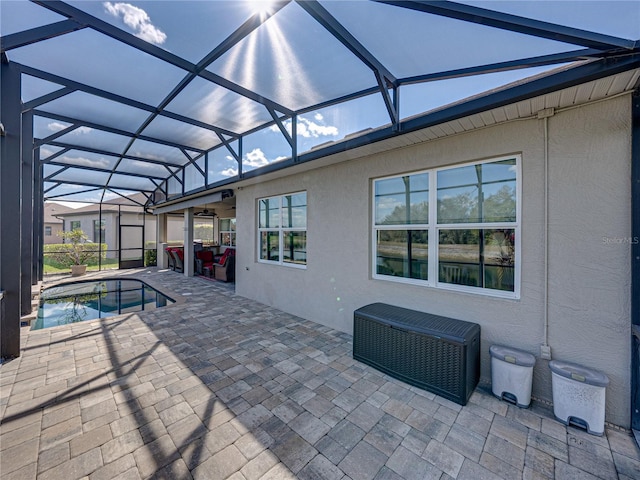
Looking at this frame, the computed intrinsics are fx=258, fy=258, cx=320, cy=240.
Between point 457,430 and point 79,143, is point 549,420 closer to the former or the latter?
point 457,430

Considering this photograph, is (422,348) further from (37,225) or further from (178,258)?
(178,258)

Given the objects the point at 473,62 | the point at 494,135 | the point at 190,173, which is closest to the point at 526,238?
the point at 494,135

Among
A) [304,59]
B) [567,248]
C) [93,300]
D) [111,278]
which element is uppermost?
[304,59]

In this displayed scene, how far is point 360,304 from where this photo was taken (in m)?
4.26

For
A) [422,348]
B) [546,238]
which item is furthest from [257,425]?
[546,238]

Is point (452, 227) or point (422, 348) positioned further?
point (452, 227)

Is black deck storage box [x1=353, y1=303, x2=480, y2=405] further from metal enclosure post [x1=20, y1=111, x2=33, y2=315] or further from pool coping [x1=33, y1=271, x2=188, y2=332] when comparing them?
metal enclosure post [x1=20, y1=111, x2=33, y2=315]

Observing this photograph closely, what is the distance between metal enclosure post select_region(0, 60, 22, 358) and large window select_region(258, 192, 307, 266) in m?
4.01

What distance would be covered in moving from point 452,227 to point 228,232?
35.2 feet

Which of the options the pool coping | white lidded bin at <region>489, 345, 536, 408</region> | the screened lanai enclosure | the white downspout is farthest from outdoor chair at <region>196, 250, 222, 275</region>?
the white downspout

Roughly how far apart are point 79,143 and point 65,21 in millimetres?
5100

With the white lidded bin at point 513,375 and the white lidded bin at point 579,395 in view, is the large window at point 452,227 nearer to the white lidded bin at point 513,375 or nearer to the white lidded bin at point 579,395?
the white lidded bin at point 513,375

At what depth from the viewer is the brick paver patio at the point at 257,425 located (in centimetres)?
186

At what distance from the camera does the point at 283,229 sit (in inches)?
233
